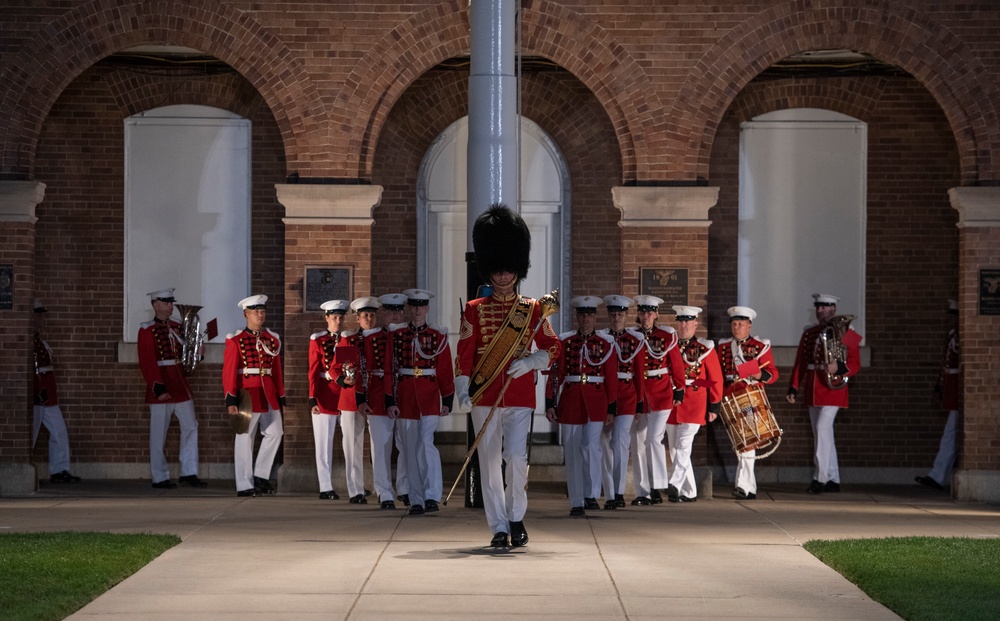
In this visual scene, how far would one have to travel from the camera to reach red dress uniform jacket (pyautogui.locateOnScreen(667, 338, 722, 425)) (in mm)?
14820

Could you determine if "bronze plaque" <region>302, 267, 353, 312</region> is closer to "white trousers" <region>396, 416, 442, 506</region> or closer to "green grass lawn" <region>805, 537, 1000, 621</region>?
"white trousers" <region>396, 416, 442, 506</region>

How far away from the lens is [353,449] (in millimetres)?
14398

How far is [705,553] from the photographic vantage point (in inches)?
421

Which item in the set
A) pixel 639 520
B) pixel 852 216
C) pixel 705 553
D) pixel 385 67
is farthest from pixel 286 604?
pixel 852 216

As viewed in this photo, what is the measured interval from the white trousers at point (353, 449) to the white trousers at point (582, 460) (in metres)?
2.03

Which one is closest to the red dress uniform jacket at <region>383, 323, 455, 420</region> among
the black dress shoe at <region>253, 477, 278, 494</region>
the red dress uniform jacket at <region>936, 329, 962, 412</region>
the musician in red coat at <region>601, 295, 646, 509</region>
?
the musician in red coat at <region>601, 295, 646, 509</region>

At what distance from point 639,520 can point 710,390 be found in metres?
2.49

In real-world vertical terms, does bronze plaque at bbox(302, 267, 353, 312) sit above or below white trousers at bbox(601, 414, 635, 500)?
above

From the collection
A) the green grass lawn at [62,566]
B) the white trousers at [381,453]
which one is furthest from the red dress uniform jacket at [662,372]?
the green grass lawn at [62,566]

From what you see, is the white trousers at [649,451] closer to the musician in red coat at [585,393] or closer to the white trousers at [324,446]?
the musician in red coat at [585,393]

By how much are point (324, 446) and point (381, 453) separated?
983 mm

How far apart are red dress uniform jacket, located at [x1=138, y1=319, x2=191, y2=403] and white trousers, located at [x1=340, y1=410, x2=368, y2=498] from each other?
7.27ft

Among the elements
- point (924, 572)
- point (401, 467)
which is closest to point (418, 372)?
point (401, 467)

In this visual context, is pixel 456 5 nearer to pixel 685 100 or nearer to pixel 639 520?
pixel 685 100
